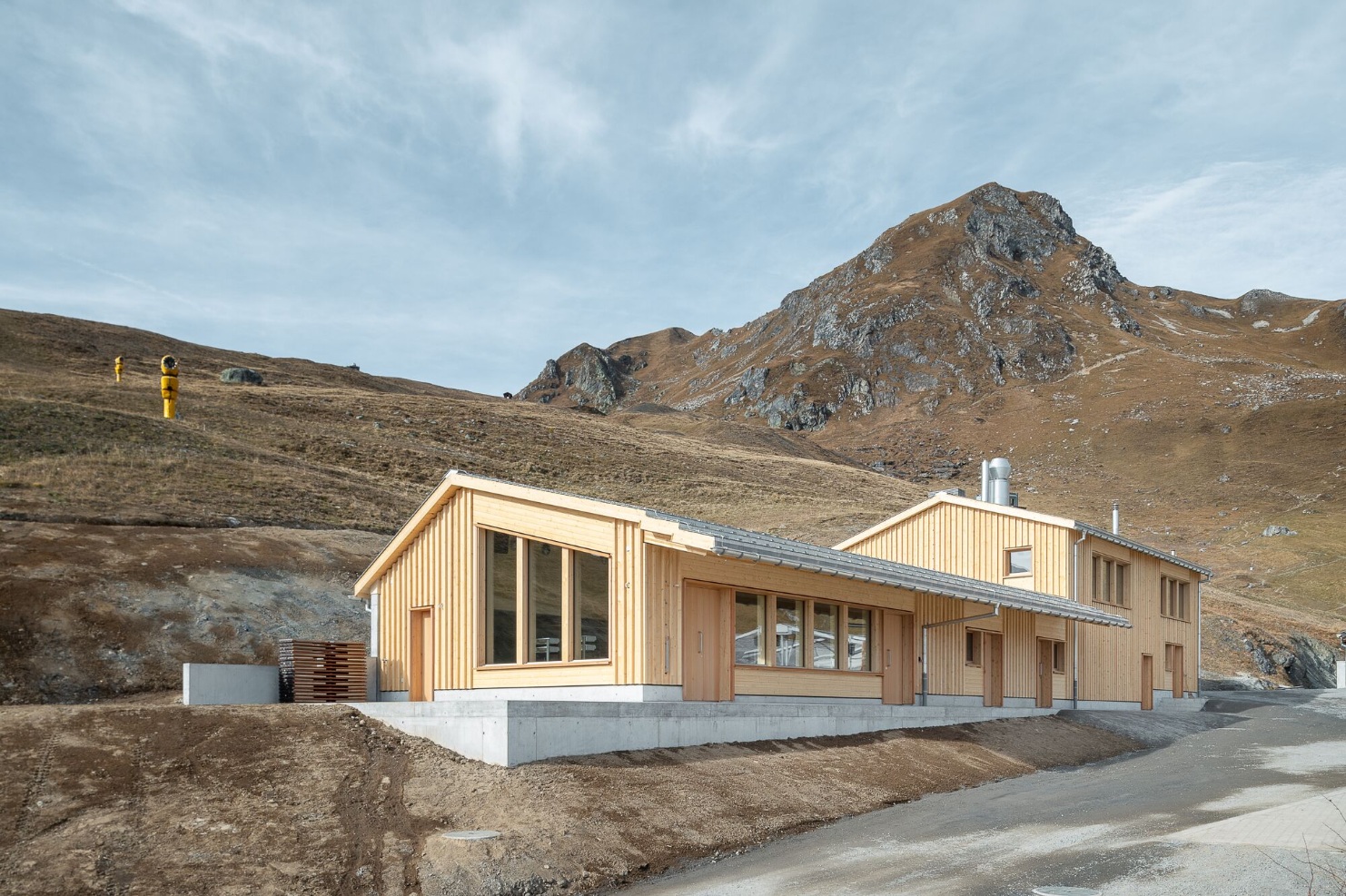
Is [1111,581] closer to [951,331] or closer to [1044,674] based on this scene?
[1044,674]

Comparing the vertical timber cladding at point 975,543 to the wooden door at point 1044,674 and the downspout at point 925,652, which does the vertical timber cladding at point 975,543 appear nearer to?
the wooden door at point 1044,674

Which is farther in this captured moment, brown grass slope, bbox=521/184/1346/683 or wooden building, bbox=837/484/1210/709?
brown grass slope, bbox=521/184/1346/683

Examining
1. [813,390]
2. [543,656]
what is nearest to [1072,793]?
[543,656]

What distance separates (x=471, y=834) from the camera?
36.0 ft

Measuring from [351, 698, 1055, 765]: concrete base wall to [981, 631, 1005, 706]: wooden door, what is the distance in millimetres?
8268

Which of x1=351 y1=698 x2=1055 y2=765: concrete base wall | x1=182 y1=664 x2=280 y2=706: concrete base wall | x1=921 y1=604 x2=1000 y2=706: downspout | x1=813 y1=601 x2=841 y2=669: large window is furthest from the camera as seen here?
x1=921 y1=604 x2=1000 y2=706: downspout

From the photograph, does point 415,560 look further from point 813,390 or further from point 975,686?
point 813,390

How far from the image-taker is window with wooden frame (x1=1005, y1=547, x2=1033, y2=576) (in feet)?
94.9

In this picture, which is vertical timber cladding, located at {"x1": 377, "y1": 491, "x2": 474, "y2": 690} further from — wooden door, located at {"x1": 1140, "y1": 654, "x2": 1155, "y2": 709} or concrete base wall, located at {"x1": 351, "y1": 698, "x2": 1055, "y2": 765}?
wooden door, located at {"x1": 1140, "y1": 654, "x2": 1155, "y2": 709}

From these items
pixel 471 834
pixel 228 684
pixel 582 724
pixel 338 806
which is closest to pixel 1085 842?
pixel 582 724

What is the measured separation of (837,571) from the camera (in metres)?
17.8

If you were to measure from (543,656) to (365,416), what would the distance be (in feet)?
166

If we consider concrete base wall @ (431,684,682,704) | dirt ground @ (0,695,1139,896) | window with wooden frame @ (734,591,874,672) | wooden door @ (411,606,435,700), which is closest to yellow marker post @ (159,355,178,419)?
wooden door @ (411,606,435,700)

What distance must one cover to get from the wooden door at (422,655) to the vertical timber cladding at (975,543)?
1369 centimetres
